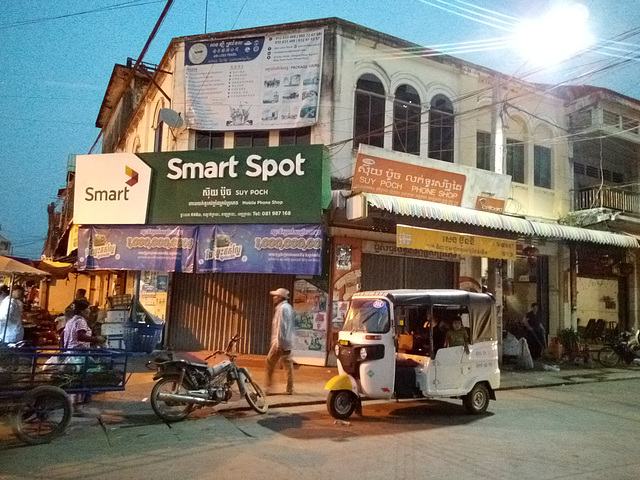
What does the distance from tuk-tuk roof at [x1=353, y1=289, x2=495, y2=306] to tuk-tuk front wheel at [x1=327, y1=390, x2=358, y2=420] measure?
1.53 metres

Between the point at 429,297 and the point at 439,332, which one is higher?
the point at 429,297

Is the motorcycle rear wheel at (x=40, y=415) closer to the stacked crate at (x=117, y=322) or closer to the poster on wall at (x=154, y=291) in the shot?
the stacked crate at (x=117, y=322)

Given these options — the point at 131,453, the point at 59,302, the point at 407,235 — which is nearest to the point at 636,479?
the point at 131,453

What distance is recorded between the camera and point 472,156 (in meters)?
14.8

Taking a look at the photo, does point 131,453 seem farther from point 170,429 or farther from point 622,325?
point 622,325

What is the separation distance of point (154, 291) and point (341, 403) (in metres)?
7.67

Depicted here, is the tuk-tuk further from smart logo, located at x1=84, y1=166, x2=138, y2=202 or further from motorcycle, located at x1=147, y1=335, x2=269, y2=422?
smart logo, located at x1=84, y1=166, x2=138, y2=202

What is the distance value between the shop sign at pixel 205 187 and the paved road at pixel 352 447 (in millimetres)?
5134

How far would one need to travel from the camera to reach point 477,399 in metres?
7.98

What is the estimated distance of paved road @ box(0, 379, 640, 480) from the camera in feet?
16.3

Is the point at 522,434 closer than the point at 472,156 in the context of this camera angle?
Yes

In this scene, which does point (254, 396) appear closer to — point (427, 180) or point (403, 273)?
point (403, 273)

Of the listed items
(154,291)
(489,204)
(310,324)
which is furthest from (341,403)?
(489,204)

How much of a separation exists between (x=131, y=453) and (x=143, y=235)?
7.82 m
